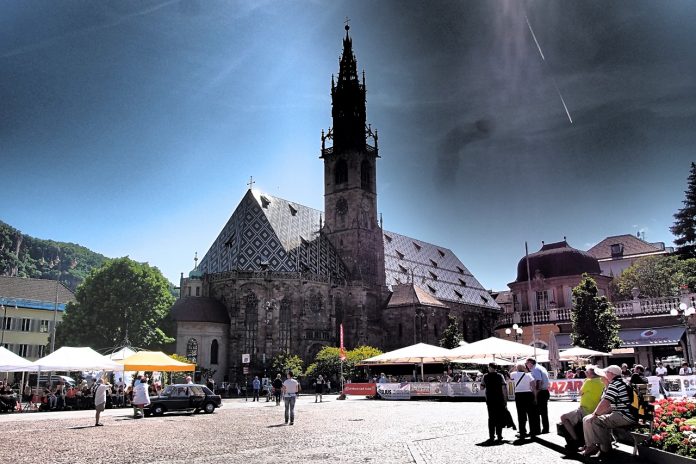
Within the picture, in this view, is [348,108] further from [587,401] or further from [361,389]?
[587,401]

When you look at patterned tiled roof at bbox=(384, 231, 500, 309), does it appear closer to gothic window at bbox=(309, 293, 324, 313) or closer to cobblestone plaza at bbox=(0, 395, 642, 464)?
gothic window at bbox=(309, 293, 324, 313)

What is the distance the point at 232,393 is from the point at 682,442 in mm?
47113

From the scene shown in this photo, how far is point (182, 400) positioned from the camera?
25.2 m

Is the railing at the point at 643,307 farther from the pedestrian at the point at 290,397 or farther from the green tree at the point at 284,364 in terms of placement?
the pedestrian at the point at 290,397

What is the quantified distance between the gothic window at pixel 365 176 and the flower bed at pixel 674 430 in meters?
59.7

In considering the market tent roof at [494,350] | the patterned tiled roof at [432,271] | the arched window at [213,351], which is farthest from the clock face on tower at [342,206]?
the market tent roof at [494,350]

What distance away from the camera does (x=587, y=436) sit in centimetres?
952

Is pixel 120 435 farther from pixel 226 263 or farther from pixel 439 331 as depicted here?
pixel 439 331

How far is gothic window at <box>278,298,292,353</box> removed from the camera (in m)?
56.1

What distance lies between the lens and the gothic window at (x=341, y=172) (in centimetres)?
7000

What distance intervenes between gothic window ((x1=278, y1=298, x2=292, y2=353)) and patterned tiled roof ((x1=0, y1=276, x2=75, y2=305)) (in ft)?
85.4

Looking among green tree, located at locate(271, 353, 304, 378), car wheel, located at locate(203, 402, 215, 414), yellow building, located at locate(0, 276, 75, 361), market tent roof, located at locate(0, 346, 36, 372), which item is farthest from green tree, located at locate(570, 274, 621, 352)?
yellow building, located at locate(0, 276, 75, 361)

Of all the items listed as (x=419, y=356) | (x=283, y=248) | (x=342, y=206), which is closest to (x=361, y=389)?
(x=419, y=356)

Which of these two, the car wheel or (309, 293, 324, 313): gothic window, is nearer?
the car wheel
